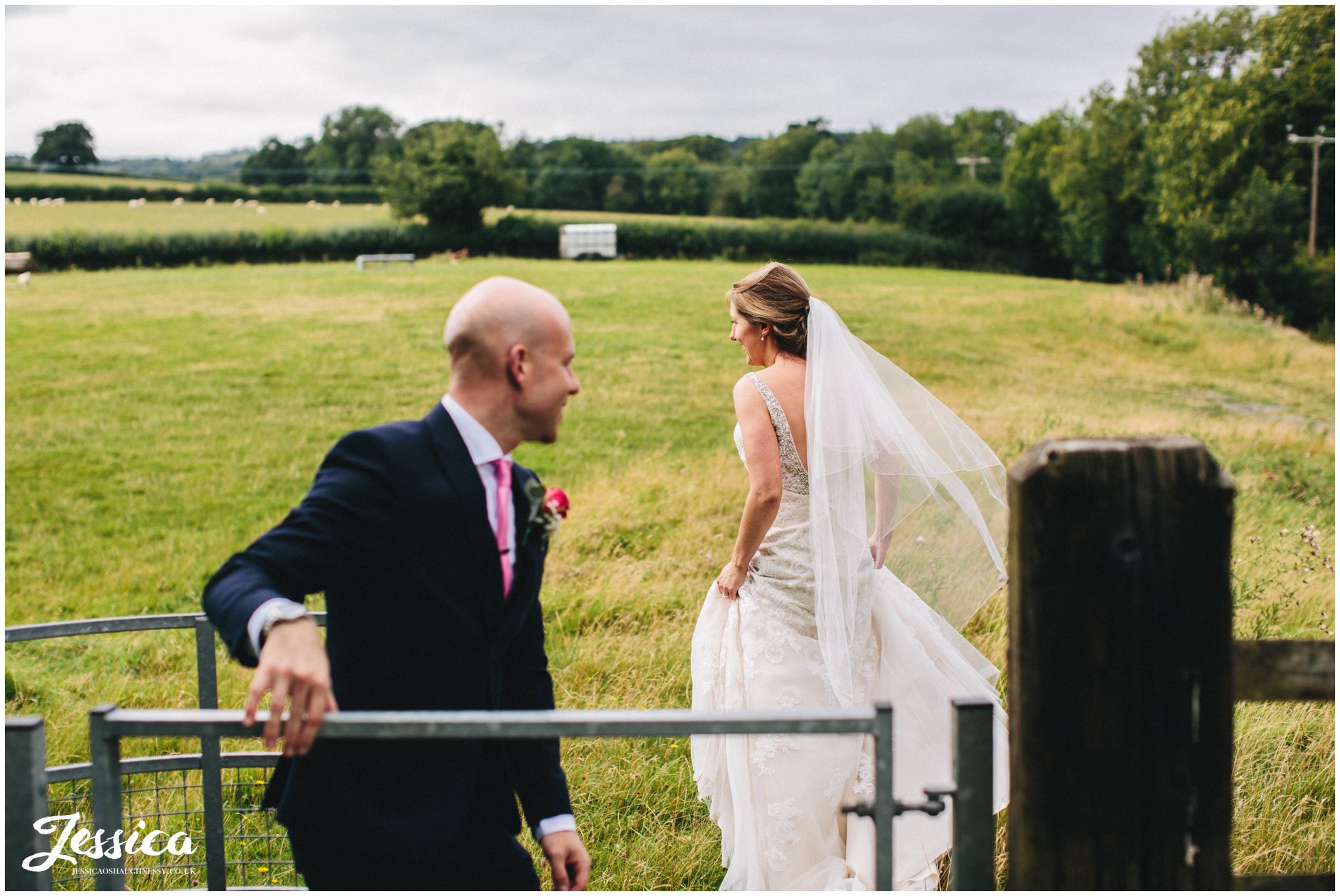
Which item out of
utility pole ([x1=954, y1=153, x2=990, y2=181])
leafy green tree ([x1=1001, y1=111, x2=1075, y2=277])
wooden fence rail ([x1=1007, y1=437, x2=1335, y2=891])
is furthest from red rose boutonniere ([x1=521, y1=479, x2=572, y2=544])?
utility pole ([x1=954, y1=153, x2=990, y2=181])

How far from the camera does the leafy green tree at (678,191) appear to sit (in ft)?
308

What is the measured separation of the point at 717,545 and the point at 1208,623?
7.14m

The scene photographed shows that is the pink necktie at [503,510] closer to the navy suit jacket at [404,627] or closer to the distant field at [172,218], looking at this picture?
the navy suit jacket at [404,627]

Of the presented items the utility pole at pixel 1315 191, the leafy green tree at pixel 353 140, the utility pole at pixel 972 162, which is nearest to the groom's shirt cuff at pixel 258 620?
the utility pole at pixel 1315 191

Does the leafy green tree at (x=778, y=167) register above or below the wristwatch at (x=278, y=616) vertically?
above

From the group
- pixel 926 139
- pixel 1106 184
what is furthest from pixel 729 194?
pixel 1106 184

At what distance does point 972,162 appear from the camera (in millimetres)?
82875

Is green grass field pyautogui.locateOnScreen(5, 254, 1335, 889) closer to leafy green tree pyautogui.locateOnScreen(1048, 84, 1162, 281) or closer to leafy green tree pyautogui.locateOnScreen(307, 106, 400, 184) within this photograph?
leafy green tree pyautogui.locateOnScreen(1048, 84, 1162, 281)

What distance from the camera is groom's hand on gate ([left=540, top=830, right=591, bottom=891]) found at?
230cm

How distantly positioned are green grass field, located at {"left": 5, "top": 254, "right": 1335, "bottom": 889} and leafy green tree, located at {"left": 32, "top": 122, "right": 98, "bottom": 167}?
55446 mm

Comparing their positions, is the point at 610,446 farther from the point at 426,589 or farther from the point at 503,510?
the point at 426,589

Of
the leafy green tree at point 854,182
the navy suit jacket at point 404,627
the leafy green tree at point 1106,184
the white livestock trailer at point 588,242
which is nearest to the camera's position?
the navy suit jacket at point 404,627

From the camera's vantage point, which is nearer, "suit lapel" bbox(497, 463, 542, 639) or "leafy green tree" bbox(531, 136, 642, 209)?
"suit lapel" bbox(497, 463, 542, 639)

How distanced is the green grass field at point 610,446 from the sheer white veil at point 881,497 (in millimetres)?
1327
